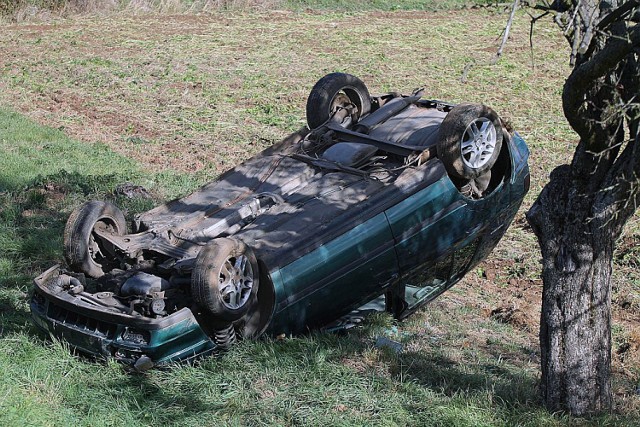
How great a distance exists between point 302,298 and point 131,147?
7678mm

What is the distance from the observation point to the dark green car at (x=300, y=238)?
6816 millimetres

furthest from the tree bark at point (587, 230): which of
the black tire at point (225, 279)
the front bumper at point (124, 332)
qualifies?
the front bumper at point (124, 332)

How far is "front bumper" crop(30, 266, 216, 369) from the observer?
6.64 metres

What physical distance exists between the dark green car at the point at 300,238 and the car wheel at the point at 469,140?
0.04 feet

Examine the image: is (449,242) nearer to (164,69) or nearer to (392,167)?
(392,167)

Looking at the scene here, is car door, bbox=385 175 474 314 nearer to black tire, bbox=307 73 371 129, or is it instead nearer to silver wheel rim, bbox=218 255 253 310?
silver wheel rim, bbox=218 255 253 310

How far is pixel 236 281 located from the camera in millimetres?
6840

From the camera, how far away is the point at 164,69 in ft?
62.5

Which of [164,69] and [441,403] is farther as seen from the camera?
[164,69]

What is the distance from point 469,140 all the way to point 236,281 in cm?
261

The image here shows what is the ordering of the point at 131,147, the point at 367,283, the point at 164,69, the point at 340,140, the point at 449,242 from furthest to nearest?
the point at 164,69
the point at 131,147
the point at 340,140
the point at 449,242
the point at 367,283

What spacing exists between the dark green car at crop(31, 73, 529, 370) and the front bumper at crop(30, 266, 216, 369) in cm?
1

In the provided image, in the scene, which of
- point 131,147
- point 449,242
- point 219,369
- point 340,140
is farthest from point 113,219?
point 131,147

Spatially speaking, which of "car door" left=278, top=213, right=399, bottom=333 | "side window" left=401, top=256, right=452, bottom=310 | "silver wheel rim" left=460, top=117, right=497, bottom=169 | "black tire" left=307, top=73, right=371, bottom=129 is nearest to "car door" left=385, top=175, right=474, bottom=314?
"side window" left=401, top=256, right=452, bottom=310
